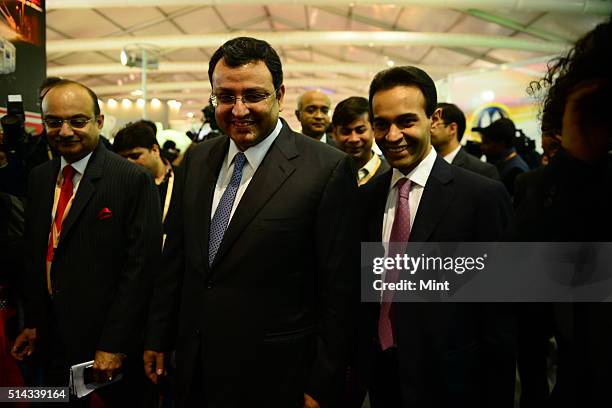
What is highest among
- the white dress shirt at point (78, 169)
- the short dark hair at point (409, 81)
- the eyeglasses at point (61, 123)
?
the short dark hair at point (409, 81)

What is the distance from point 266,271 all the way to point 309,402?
1.40 ft

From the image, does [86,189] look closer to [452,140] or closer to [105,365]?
[105,365]

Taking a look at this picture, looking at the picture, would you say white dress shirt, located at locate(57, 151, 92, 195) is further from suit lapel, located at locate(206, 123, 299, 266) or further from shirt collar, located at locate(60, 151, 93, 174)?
suit lapel, located at locate(206, 123, 299, 266)

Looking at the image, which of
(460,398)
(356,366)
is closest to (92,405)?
(356,366)

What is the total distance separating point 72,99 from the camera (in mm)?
1896

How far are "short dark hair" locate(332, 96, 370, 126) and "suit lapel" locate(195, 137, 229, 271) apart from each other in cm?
127

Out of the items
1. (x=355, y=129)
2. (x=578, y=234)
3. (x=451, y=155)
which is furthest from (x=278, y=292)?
(x=451, y=155)

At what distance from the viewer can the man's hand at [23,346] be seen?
1.96 m

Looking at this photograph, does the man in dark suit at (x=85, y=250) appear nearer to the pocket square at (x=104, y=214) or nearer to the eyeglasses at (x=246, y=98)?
the pocket square at (x=104, y=214)

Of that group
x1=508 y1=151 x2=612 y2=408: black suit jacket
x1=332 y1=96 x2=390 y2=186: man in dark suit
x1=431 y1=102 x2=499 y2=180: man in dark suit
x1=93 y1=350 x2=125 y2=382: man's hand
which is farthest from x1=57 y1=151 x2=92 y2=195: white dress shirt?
x1=431 y1=102 x2=499 y2=180: man in dark suit

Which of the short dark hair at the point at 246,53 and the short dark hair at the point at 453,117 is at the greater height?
the short dark hair at the point at 453,117

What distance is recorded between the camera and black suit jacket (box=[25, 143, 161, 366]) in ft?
5.95

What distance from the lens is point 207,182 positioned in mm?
1509

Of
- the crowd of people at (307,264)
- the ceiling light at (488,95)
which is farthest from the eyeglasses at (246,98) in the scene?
the ceiling light at (488,95)
